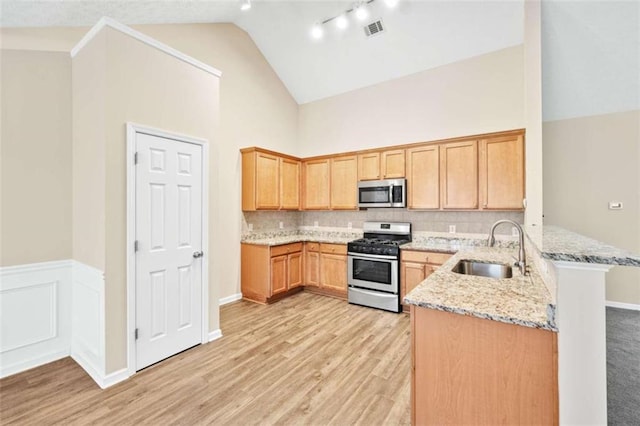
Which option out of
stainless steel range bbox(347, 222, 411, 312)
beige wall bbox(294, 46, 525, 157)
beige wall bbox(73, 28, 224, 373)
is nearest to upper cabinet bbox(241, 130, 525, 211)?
beige wall bbox(294, 46, 525, 157)

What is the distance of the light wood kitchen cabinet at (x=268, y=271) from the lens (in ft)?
14.2

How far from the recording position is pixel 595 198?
4.27 metres

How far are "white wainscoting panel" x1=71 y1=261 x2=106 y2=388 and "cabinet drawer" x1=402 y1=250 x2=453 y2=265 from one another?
3.45m

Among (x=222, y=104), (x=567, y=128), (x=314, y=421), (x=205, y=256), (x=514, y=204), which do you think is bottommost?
(x=314, y=421)

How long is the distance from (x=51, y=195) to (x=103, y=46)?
152 centimetres

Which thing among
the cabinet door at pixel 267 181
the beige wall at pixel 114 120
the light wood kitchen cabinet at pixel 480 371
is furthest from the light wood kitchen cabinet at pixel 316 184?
the light wood kitchen cabinet at pixel 480 371

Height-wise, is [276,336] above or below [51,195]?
below

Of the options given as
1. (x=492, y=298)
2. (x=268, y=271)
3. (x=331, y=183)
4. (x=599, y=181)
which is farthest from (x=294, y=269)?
(x=599, y=181)

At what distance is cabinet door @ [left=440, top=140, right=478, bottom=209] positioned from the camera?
3.89 meters

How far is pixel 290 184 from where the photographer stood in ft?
17.1

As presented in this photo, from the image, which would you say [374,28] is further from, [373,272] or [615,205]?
[615,205]

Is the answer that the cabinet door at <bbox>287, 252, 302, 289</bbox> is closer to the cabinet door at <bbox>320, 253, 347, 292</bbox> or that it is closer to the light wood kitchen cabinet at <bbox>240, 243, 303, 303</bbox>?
the light wood kitchen cabinet at <bbox>240, 243, 303, 303</bbox>

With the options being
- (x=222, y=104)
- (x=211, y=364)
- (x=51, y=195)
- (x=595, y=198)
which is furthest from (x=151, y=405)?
(x=595, y=198)

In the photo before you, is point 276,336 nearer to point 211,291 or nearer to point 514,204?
point 211,291
